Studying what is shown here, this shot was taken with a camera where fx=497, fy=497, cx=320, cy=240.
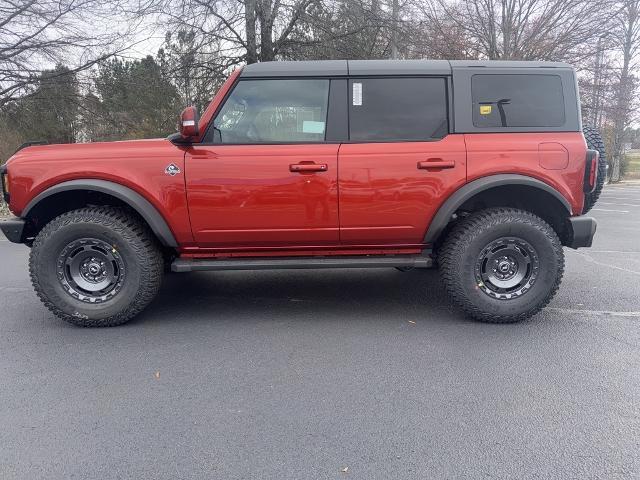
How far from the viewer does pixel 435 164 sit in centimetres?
380

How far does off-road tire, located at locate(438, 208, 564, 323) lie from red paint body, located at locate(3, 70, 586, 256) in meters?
0.32

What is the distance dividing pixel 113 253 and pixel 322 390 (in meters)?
2.06

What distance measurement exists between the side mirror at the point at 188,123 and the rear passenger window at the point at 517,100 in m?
2.15

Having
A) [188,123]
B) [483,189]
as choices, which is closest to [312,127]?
[188,123]

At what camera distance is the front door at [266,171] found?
379 centimetres

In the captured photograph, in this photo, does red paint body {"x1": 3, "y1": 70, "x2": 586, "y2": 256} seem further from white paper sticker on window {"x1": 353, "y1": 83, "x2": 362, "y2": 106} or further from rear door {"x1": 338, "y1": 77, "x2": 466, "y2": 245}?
white paper sticker on window {"x1": 353, "y1": 83, "x2": 362, "y2": 106}

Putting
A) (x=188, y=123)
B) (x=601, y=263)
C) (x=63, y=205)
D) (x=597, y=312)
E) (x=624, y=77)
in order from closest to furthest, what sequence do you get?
(x=188, y=123) → (x=63, y=205) → (x=597, y=312) → (x=601, y=263) → (x=624, y=77)

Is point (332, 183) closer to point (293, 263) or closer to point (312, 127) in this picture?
point (312, 127)

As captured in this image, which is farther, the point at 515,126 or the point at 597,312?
the point at 597,312

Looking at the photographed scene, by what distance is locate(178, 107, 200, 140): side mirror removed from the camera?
3664 millimetres

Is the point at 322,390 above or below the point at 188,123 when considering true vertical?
below

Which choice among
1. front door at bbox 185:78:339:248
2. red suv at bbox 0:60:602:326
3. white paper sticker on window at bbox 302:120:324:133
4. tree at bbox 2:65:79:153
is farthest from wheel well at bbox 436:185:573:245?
tree at bbox 2:65:79:153

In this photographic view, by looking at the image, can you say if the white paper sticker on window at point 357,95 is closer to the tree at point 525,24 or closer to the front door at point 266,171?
the front door at point 266,171

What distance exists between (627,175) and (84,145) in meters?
36.6
